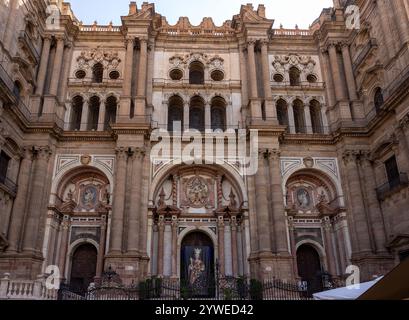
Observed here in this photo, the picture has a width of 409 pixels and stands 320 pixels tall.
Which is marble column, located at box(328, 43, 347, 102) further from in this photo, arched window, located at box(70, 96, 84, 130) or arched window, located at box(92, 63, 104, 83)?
arched window, located at box(70, 96, 84, 130)

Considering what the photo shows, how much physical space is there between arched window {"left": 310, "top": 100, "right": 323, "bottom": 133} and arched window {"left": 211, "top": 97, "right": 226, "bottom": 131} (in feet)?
20.9

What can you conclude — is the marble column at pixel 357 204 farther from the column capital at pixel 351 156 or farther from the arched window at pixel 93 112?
the arched window at pixel 93 112

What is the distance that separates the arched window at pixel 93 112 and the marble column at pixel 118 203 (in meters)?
4.62

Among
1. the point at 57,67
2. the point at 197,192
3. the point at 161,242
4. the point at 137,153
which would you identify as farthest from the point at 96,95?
the point at 161,242

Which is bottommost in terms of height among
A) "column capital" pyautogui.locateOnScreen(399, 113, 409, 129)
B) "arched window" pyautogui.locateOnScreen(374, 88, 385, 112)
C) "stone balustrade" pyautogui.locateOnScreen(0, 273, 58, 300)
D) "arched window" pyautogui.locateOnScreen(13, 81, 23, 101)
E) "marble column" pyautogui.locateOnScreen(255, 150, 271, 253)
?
"stone balustrade" pyautogui.locateOnScreen(0, 273, 58, 300)

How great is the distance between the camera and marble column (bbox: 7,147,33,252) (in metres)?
21.5

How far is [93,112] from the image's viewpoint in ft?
92.3

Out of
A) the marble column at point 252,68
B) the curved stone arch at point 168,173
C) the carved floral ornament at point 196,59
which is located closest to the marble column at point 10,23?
the carved floral ornament at point 196,59

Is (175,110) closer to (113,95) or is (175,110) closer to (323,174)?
(113,95)

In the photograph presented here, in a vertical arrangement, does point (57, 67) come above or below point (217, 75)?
below

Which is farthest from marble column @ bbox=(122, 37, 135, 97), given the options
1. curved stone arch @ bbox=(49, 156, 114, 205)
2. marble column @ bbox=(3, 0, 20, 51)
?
marble column @ bbox=(3, 0, 20, 51)

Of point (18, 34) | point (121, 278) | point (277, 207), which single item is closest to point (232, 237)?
point (277, 207)

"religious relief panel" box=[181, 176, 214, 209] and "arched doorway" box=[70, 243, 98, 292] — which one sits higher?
"religious relief panel" box=[181, 176, 214, 209]

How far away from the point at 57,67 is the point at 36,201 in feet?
32.1
